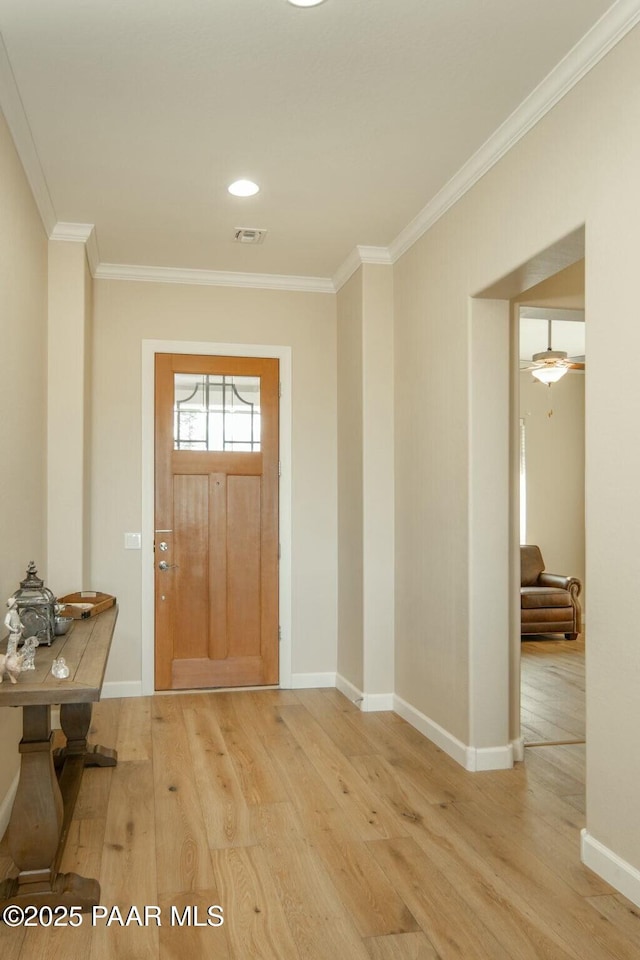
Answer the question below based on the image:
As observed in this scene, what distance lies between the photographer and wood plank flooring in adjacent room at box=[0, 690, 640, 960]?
222 cm

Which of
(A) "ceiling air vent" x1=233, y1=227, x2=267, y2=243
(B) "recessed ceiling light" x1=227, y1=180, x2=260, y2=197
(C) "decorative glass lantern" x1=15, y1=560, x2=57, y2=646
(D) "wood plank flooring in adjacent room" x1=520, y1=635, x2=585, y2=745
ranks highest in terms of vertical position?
(B) "recessed ceiling light" x1=227, y1=180, x2=260, y2=197

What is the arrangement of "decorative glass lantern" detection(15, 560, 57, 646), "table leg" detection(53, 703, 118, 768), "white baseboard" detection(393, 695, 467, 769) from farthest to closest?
"white baseboard" detection(393, 695, 467, 769) < "table leg" detection(53, 703, 118, 768) < "decorative glass lantern" detection(15, 560, 57, 646)

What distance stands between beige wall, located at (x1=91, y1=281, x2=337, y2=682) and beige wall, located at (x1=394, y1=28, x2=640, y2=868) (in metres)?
1.10

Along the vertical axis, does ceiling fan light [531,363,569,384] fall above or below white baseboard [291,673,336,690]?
above

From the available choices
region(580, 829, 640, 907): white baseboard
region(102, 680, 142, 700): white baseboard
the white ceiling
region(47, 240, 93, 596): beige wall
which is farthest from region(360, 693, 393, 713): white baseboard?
the white ceiling

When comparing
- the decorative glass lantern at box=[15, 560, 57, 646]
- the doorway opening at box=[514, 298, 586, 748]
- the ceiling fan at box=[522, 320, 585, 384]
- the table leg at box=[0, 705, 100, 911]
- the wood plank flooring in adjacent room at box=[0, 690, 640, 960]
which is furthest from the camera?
the doorway opening at box=[514, 298, 586, 748]

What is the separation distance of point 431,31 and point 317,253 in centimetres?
223

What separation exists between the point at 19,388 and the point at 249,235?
1.70 metres

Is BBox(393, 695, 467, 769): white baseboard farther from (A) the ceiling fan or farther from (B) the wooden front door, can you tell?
(A) the ceiling fan

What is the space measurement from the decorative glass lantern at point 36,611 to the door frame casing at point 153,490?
6.44 feet

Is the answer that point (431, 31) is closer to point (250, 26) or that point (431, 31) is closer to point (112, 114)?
point (250, 26)

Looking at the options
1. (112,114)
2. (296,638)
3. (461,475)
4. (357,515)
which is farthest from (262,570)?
(112,114)

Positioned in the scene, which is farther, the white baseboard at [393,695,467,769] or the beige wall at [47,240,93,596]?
the beige wall at [47,240,93,596]

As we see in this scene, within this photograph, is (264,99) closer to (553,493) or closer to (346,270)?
(346,270)
